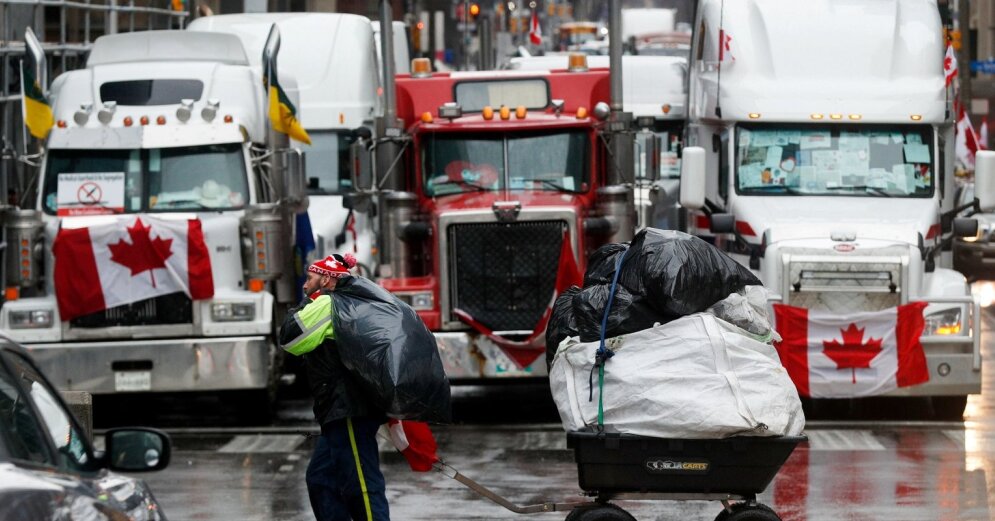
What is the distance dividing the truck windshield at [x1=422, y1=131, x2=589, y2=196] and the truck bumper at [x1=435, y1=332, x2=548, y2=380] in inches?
61.5

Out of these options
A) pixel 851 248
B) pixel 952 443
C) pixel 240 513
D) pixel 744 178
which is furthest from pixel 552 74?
pixel 240 513

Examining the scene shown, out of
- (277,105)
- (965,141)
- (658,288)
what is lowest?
(965,141)

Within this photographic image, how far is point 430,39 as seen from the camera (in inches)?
2363

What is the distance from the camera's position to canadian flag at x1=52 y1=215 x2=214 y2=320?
48.8 feet

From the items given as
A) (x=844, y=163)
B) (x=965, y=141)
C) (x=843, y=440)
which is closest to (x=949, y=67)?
(x=844, y=163)

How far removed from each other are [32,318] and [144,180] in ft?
5.01

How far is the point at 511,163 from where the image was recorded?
51.8ft

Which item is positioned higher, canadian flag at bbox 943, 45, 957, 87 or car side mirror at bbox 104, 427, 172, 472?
canadian flag at bbox 943, 45, 957, 87

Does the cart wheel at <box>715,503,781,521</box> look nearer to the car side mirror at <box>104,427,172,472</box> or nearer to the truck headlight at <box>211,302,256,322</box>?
the car side mirror at <box>104,427,172,472</box>

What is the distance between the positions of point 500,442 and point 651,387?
19.9 feet

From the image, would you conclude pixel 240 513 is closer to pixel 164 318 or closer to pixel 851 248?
pixel 164 318

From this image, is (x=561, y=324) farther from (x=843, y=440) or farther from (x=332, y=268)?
(x=843, y=440)

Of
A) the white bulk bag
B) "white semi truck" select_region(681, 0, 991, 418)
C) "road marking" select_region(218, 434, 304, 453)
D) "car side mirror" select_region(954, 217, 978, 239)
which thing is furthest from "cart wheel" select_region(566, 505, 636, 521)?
"car side mirror" select_region(954, 217, 978, 239)

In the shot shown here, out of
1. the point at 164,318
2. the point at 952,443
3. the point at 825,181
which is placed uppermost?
the point at 825,181
